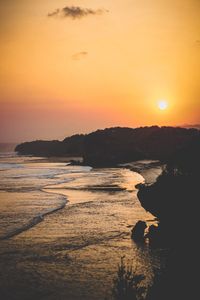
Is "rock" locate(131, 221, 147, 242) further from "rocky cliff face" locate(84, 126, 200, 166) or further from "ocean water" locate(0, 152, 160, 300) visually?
"rocky cliff face" locate(84, 126, 200, 166)

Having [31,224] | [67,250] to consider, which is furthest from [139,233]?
[31,224]

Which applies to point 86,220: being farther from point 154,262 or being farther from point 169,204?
point 154,262

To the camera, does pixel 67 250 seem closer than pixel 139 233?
Yes

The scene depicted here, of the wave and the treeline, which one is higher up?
the treeline

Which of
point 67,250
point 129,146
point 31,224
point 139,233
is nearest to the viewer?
point 67,250

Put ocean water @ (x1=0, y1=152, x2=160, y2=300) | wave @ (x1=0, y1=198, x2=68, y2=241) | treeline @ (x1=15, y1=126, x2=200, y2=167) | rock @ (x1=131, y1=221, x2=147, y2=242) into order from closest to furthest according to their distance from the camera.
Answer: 1. ocean water @ (x1=0, y1=152, x2=160, y2=300)
2. rock @ (x1=131, y1=221, x2=147, y2=242)
3. wave @ (x1=0, y1=198, x2=68, y2=241)
4. treeline @ (x1=15, y1=126, x2=200, y2=167)

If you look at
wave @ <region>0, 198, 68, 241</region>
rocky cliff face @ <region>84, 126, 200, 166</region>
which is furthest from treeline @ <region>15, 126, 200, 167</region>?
wave @ <region>0, 198, 68, 241</region>

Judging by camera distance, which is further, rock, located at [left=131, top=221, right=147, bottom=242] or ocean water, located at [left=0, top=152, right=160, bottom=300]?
rock, located at [left=131, top=221, right=147, bottom=242]

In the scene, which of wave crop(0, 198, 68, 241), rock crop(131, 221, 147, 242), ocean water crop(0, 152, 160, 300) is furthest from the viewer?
wave crop(0, 198, 68, 241)

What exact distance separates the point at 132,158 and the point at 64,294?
105767mm

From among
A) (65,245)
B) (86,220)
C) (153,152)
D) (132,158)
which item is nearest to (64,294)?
(65,245)

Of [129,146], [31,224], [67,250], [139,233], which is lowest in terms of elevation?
[67,250]

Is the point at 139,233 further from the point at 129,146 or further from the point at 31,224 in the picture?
A: the point at 129,146

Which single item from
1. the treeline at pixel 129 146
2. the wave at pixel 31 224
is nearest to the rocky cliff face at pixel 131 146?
the treeline at pixel 129 146
